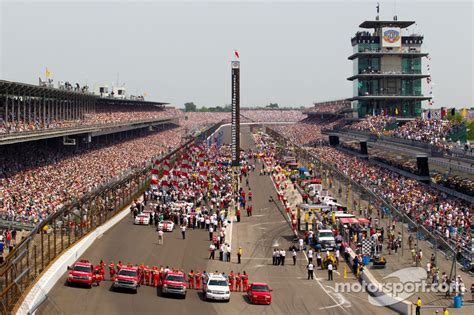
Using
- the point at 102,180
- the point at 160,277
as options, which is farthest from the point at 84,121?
the point at 160,277

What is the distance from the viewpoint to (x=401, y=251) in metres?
34.7

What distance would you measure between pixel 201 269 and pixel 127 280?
582cm

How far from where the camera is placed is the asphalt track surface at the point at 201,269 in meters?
24.8

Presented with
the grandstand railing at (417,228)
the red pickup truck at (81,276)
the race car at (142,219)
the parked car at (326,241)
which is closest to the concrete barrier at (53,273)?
the red pickup truck at (81,276)

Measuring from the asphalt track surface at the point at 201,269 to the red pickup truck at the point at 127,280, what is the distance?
336 mm

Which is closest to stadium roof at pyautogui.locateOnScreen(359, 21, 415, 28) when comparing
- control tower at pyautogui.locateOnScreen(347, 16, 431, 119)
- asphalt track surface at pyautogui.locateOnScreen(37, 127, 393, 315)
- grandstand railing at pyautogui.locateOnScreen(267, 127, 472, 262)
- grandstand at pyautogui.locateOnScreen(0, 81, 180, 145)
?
control tower at pyautogui.locateOnScreen(347, 16, 431, 119)

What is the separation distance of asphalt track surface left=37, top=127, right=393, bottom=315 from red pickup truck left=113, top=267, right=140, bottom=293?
0.34m

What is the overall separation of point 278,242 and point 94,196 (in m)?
11.3

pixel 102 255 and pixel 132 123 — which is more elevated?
pixel 132 123

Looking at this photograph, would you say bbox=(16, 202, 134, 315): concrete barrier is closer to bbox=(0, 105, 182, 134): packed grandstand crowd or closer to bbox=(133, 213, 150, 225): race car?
bbox=(133, 213, 150, 225): race car

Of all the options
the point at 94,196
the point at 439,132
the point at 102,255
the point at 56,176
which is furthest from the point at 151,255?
the point at 439,132

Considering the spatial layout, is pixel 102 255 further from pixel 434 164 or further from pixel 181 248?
pixel 434 164

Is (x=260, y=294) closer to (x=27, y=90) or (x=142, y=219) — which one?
(x=142, y=219)

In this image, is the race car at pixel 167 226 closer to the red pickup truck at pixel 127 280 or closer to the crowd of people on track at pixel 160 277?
the crowd of people on track at pixel 160 277
